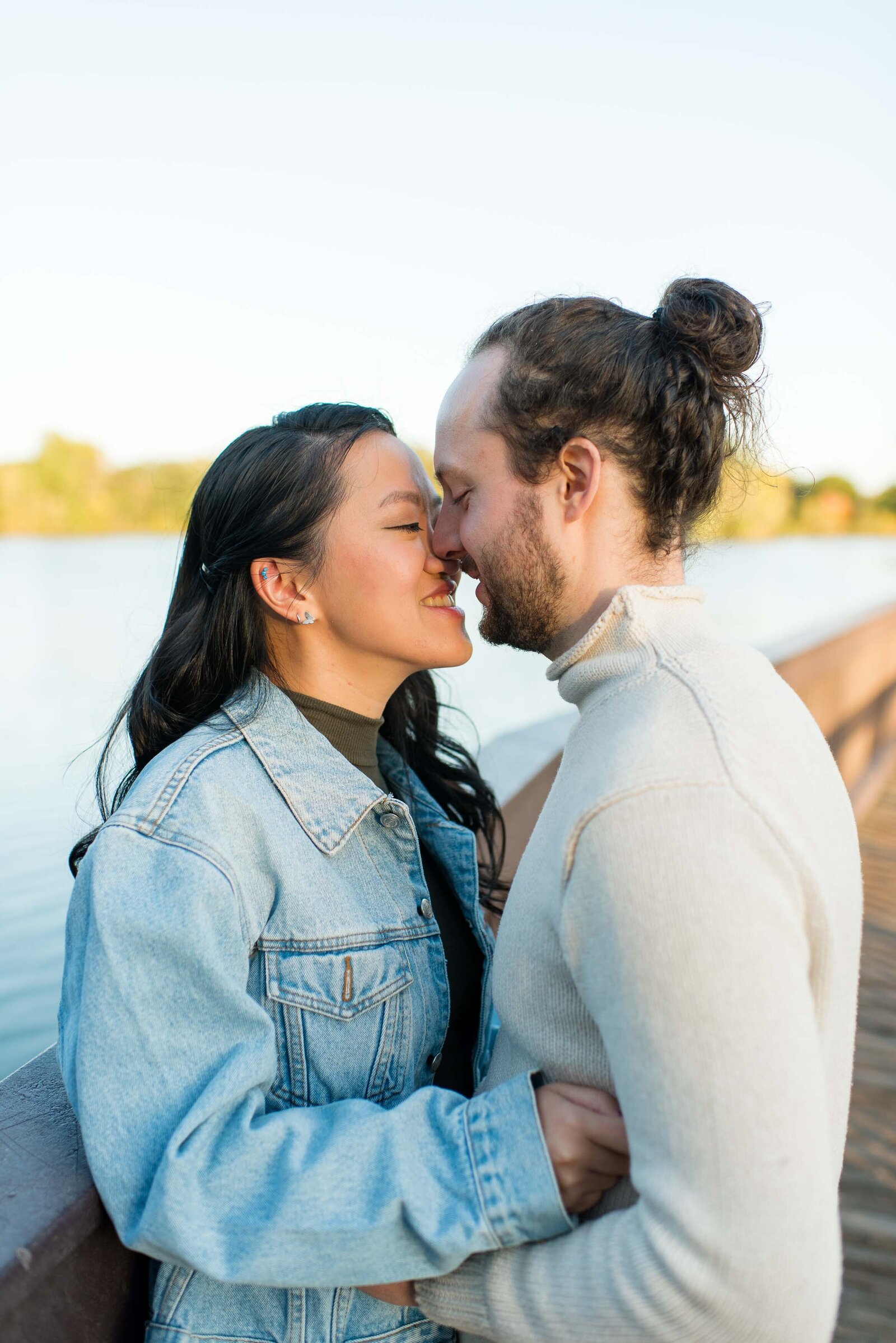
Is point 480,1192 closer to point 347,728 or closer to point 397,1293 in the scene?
point 397,1293

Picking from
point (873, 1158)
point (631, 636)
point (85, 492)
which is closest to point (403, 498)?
point (631, 636)

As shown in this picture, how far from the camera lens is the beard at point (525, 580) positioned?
159cm

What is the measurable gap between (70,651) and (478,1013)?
105 inches

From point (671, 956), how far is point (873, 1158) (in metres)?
2.55

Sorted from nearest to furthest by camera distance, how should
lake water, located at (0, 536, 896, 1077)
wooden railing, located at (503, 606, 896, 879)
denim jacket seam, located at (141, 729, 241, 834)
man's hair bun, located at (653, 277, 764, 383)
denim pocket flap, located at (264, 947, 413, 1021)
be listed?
denim jacket seam, located at (141, 729, 241, 834) → denim pocket flap, located at (264, 947, 413, 1021) → man's hair bun, located at (653, 277, 764, 383) → lake water, located at (0, 536, 896, 1077) → wooden railing, located at (503, 606, 896, 879)

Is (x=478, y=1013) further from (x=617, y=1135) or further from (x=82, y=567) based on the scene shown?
(x=82, y=567)

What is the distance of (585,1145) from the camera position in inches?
44.5

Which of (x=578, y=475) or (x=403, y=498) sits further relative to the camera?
(x=403, y=498)

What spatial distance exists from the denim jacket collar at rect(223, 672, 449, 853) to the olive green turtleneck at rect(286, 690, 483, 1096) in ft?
0.26

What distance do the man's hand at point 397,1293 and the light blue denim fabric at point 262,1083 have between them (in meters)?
0.11

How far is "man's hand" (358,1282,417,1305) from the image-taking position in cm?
121

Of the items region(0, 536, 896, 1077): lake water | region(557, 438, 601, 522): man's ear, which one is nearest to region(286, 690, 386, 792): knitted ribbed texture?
region(557, 438, 601, 522): man's ear

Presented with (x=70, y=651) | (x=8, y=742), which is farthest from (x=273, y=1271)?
(x=70, y=651)

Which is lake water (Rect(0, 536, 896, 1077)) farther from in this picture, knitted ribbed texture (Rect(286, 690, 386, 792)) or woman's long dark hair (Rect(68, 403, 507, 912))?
knitted ribbed texture (Rect(286, 690, 386, 792))
